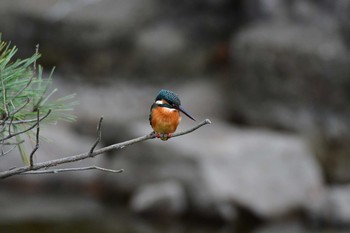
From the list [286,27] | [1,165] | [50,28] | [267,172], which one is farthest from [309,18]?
[1,165]

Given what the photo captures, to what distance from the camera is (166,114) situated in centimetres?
253

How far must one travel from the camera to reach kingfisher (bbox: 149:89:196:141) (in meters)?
2.53

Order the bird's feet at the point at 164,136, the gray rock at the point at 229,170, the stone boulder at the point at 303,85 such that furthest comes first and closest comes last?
the stone boulder at the point at 303,85 → the gray rock at the point at 229,170 → the bird's feet at the point at 164,136

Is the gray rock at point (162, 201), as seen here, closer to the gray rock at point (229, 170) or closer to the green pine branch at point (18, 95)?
the gray rock at point (229, 170)

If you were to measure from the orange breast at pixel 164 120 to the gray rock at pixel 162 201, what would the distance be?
539 cm

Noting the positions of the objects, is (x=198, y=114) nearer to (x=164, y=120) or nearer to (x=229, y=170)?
(x=229, y=170)

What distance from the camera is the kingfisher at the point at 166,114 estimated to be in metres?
2.53

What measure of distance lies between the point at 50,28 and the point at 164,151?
9.75 ft

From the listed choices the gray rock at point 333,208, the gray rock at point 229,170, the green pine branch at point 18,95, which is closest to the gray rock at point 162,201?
the gray rock at point 229,170

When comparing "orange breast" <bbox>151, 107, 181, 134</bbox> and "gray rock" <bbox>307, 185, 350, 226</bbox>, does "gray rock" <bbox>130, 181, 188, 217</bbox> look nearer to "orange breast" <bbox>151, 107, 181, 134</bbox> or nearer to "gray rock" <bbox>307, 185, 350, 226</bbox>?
"gray rock" <bbox>307, 185, 350, 226</bbox>

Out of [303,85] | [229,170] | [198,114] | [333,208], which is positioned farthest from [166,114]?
[198,114]

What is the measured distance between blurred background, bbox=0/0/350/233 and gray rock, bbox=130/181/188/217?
0.04 ft

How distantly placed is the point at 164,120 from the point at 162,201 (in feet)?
17.9

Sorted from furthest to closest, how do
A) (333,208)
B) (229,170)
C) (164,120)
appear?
(229,170)
(333,208)
(164,120)
